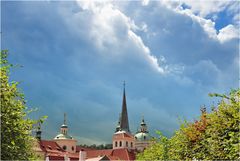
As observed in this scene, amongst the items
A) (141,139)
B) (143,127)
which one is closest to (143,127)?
(143,127)

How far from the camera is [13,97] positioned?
30.3 ft

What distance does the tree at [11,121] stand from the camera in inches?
349

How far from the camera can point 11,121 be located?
9164 millimetres

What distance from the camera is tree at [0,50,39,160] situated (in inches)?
349

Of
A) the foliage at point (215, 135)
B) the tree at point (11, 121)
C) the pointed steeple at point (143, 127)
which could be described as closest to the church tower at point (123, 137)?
the pointed steeple at point (143, 127)

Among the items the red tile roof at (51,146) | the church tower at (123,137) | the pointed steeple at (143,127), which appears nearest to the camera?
the red tile roof at (51,146)

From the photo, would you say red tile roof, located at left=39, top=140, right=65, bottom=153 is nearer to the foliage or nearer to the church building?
the church building

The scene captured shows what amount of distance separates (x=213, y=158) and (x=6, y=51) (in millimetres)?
7143

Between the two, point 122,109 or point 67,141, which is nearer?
point 67,141

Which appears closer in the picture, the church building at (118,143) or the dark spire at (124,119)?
the church building at (118,143)

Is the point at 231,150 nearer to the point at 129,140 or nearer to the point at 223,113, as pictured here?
the point at 223,113

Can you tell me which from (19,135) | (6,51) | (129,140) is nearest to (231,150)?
(19,135)

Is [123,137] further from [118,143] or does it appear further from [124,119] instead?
[124,119]

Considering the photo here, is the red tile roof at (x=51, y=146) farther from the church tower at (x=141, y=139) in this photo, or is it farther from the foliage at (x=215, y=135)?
the foliage at (x=215, y=135)
